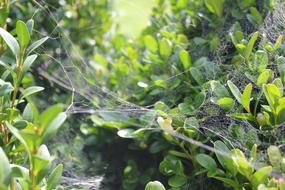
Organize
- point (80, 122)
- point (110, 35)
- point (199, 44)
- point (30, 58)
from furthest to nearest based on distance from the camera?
point (110, 35) < point (80, 122) < point (199, 44) < point (30, 58)

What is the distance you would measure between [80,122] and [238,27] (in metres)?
0.80

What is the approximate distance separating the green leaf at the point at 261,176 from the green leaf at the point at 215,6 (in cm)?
85

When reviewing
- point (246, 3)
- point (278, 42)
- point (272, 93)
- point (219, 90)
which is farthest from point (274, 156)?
point (246, 3)

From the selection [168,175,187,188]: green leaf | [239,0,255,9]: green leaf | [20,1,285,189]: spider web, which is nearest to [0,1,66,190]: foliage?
[20,1,285,189]: spider web

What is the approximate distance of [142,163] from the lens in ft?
6.48

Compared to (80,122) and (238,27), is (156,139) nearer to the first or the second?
(80,122)

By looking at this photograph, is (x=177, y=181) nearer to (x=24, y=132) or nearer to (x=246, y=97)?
(x=246, y=97)

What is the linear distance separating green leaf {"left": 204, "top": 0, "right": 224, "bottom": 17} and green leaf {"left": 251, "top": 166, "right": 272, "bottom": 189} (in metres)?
0.85

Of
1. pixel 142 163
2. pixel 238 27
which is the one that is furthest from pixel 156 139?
pixel 238 27

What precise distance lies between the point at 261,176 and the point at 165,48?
822 millimetres

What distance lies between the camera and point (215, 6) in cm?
187

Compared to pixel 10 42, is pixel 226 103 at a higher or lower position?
lower

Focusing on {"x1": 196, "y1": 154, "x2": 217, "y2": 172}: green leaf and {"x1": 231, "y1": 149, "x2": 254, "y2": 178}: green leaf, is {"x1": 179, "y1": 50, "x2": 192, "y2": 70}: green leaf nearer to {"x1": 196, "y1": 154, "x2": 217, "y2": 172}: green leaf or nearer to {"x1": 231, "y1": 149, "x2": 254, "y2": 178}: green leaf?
{"x1": 196, "y1": 154, "x2": 217, "y2": 172}: green leaf

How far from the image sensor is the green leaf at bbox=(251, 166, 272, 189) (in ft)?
3.83
